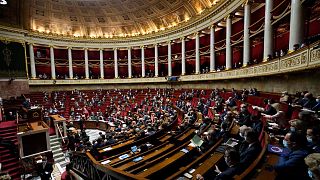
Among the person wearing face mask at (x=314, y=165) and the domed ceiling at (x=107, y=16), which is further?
the domed ceiling at (x=107, y=16)

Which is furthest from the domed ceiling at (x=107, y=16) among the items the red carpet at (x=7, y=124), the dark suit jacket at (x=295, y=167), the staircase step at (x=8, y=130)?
the dark suit jacket at (x=295, y=167)

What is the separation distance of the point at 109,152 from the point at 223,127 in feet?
12.0

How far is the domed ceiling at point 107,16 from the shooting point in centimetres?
2147

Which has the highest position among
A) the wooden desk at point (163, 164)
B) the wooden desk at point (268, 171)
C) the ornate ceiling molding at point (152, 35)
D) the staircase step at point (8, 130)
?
the ornate ceiling molding at point (152, 35)

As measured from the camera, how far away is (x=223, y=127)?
A: 17.3 feet

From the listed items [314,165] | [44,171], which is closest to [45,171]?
[44,171]

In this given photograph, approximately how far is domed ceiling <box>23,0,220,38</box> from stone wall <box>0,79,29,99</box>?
24.4ft

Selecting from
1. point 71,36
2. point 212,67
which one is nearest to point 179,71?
point 212,67

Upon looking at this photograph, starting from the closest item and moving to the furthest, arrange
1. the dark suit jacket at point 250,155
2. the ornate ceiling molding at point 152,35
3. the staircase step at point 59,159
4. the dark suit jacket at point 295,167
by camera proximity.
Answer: the dark suit jacket at point 295,167
the dark suit jacket at point 250,155
the staircase step at point 59,159
the ornate ceiling molding at point 152,35

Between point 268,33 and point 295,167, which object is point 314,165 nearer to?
point 295,167

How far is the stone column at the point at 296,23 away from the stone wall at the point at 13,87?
78.0 ft

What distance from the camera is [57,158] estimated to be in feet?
33.7

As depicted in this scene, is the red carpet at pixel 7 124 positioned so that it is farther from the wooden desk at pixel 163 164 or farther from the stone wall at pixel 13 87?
the wooden desk at pixel 163 164

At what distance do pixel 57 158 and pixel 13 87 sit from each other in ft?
44.1
